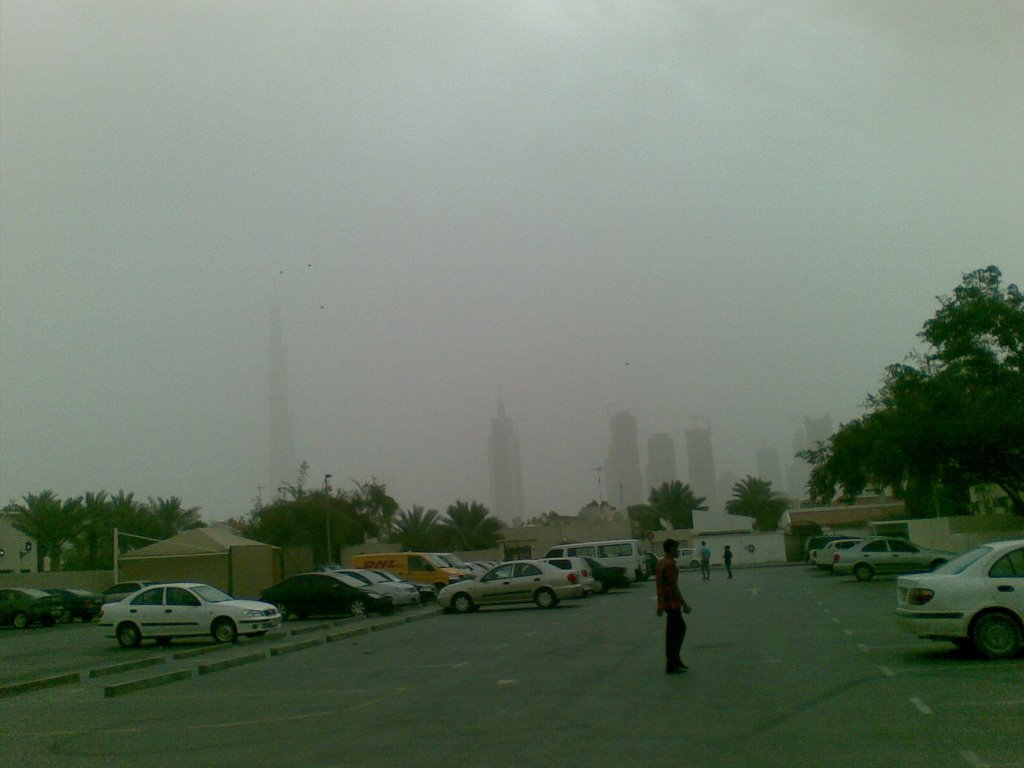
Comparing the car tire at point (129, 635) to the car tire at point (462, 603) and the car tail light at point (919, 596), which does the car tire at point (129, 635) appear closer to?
the car tire at point (462, 603)

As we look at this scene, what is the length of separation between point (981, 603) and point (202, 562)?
3801 cm

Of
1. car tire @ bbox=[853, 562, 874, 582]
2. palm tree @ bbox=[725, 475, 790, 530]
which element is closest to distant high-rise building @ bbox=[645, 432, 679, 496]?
palm tree @ bbox=[725, 475, 790, 530]

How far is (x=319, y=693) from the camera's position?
14438 millimetres

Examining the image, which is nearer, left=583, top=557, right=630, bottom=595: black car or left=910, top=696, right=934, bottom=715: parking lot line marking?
left=910, top=696, right=934, bottom=715: parking lot line marking

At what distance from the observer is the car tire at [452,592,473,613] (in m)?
32.1

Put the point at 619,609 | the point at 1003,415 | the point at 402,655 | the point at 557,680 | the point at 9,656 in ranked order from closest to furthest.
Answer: the point at 557,680 < the point at 402,655 < the point at 9,656 < the point at 619,609 < the point at 1003,415

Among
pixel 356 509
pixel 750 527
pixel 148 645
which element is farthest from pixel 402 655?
pixel 750 527

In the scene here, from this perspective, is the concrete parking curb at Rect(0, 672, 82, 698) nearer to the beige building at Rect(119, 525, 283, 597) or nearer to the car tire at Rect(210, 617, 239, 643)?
the car tire at Rect(210, 617, 239, 643)

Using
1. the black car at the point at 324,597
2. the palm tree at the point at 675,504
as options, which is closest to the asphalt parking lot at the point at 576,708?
the black car at the point at 324,597

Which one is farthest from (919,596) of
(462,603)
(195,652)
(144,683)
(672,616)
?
(462,603)

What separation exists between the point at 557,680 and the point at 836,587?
22.8 meters

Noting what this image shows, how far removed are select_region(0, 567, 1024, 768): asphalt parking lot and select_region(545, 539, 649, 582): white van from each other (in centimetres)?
2298

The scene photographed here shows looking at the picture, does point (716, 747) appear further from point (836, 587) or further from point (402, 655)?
point (836, 587)

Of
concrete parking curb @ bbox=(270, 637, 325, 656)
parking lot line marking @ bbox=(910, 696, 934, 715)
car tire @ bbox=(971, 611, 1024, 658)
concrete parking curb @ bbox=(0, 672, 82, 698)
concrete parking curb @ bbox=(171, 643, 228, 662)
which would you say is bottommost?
concrete parking curb @ bbox=(270, 637, 325, 656)
